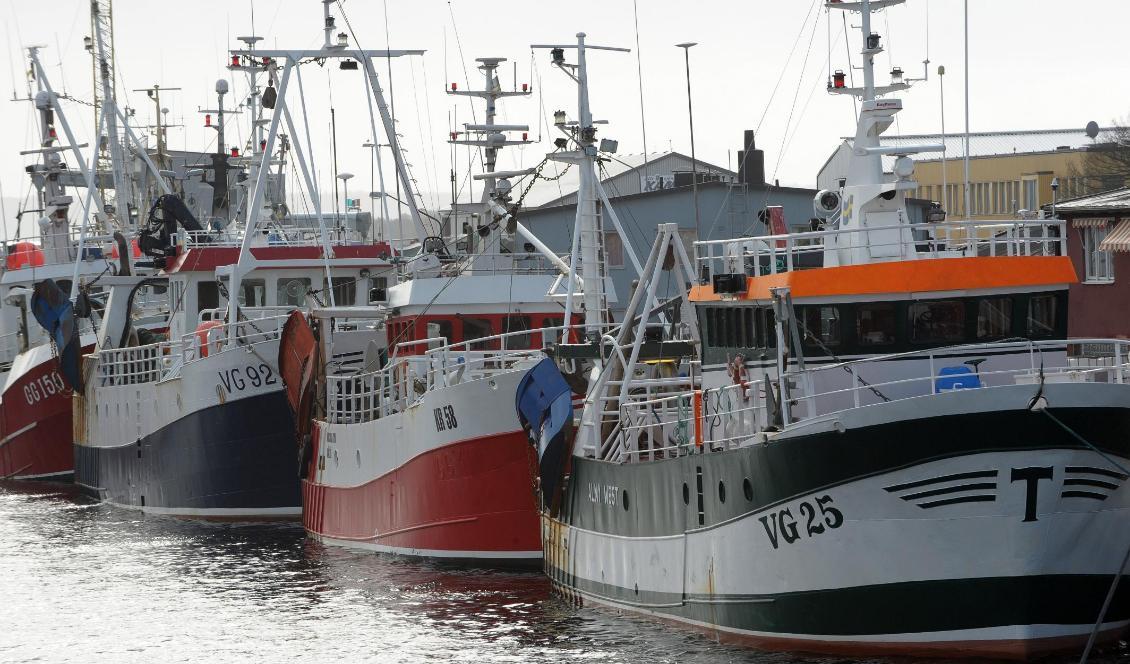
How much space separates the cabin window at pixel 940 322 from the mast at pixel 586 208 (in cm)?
695

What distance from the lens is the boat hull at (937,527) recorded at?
51.0 ft

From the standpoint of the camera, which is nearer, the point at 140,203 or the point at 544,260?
the point at 544,260

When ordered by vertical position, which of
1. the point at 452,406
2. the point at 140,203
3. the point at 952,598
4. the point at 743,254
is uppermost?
the point at 140,203

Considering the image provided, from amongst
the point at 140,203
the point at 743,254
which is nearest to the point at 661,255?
the point at 743,254

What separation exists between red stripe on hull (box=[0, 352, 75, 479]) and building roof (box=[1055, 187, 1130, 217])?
25498 mm

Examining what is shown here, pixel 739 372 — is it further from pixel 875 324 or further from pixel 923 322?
pixel 923 322

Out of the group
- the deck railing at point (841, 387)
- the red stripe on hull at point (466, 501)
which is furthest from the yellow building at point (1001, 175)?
the deck railing at point (841, 387)

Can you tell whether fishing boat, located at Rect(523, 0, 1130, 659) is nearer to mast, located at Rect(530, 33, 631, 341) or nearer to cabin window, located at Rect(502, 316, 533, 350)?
mast, located at Rect(530, 33, 631, 341)

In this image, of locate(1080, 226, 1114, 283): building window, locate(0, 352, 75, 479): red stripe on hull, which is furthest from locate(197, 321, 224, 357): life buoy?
locate(1080, 226, 1114, 283): building window

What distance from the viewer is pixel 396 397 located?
2834 cm

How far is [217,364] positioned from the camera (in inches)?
1286

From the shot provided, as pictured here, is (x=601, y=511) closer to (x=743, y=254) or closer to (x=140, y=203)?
(x=743, y=254)

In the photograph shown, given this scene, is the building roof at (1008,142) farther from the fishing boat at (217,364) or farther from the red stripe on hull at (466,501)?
the red stripe on hull at (466,501)

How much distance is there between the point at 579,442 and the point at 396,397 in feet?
22.6
